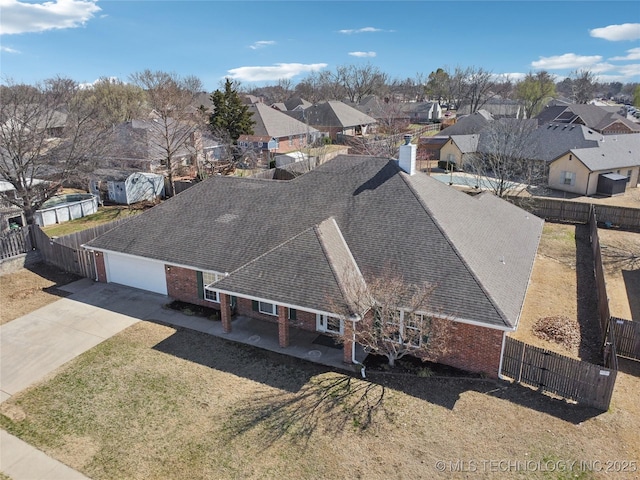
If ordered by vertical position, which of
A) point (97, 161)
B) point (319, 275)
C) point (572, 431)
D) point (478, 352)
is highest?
point (97, 161)

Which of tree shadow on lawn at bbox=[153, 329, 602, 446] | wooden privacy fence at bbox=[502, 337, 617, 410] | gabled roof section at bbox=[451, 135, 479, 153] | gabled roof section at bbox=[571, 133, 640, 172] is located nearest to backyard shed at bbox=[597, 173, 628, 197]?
gabled roof section at bbox=[571, 133, 640, 172]

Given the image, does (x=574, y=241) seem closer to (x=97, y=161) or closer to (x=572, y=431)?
(x=572, y=431)

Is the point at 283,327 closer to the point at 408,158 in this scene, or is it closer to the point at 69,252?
the point at 408,158

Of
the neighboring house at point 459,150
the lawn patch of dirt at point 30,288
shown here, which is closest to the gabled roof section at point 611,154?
the neighboring house at point 459,150

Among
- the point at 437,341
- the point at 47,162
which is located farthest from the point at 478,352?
the point at 47,162

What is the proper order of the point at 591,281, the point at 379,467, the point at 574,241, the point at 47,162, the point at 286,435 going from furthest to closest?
1. the point at 47,162
2. the point at 574,241
3. the point at 591,281
4. the point at 286,435
5. the point at 379,467
